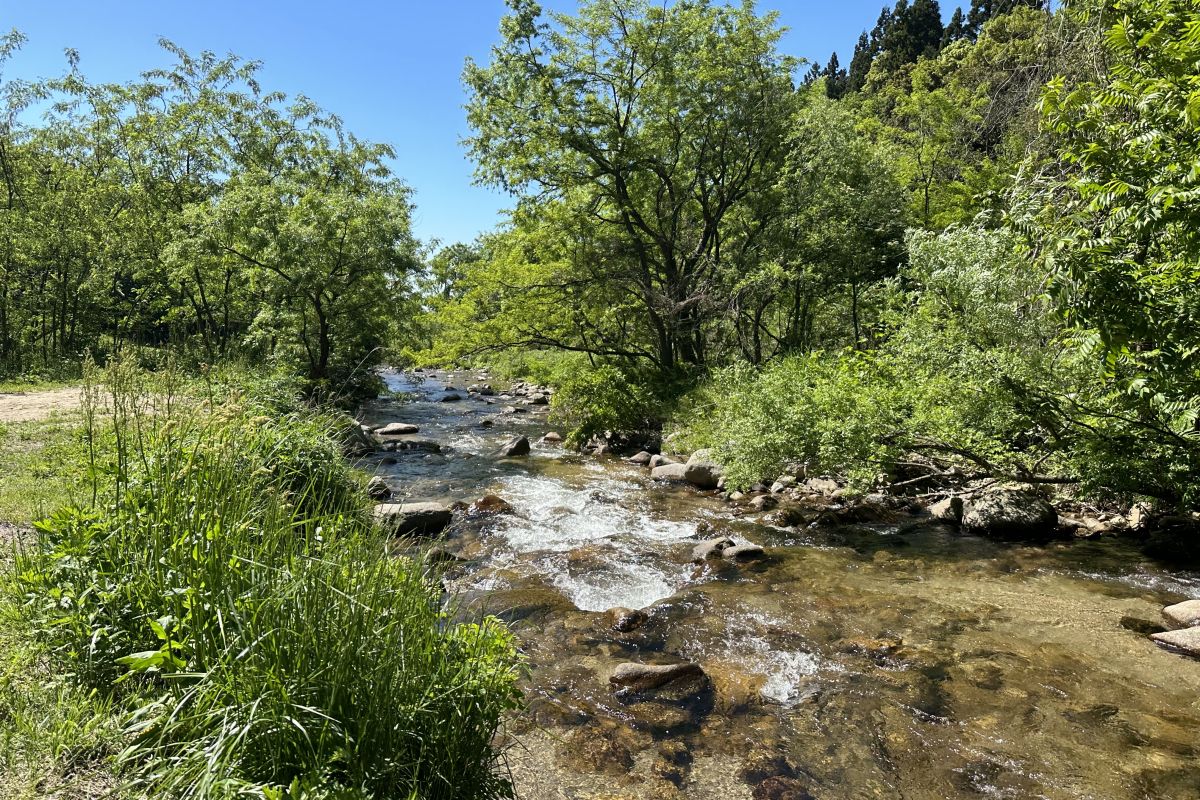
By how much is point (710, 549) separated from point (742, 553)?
446 millimetres

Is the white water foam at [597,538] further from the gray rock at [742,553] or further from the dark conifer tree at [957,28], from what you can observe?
the dark conifer tree at [957,28]

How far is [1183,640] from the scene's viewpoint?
5895 millimetres

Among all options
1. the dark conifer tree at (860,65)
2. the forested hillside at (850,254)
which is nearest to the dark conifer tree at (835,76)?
the dark conifer tree at (860,65)

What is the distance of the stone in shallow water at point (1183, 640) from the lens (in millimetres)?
5808

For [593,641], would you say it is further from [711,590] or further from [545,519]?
[545,519]

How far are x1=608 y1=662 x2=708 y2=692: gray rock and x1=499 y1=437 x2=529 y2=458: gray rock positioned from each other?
1127cm

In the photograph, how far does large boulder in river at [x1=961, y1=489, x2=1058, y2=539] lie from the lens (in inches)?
372

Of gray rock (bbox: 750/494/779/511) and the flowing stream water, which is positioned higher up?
gray rock (bbox: 750/494/779/511)

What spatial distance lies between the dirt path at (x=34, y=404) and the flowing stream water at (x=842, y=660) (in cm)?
919

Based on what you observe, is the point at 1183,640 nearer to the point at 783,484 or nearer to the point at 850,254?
the point at 783,484

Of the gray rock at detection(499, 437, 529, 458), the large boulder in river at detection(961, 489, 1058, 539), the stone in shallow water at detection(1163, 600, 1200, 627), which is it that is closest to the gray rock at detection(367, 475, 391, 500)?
the gray rock at detection(499, 437, 529, 458)

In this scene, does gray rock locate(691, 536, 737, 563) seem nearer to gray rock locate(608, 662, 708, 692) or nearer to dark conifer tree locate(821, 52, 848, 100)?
gray rock locate(608, 662, 708, 692)

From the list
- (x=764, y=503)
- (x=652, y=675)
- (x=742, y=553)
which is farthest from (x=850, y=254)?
(x=652, y=675)

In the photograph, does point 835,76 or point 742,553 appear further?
point 835,76
